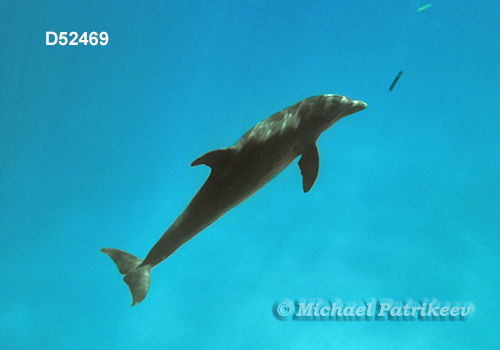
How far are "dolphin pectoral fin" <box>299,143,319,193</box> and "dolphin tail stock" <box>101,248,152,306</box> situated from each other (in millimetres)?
4154

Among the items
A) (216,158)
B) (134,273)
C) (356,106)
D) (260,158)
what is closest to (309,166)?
(260,158)

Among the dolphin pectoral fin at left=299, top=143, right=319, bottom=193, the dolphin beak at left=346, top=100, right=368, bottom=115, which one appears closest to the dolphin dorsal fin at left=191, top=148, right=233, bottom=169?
the dolphin pectoral fin at left=299, top=143, right=319, bottom=193

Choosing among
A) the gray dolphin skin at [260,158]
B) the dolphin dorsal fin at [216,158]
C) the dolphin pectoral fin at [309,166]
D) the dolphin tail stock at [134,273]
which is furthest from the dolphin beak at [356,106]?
the dolphin tail stock at [134,273]

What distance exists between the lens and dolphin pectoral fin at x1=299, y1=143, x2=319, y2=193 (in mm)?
7219

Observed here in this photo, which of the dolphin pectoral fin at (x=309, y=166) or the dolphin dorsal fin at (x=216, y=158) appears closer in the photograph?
the dolphin dorsal fin at (x=216, y=158)

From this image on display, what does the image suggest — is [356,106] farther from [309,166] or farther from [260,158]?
[260,158]

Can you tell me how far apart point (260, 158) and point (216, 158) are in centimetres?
86

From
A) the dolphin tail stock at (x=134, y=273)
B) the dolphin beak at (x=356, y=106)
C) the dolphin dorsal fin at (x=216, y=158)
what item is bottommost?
the dolphin tail stock at (x=134, y=273)

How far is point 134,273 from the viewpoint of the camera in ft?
27.8

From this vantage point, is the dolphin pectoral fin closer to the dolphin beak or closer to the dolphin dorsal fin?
the dolphin beak

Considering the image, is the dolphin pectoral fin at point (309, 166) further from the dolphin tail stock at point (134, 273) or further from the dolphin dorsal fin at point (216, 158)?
the dolphin tail stock at point (134, 273)

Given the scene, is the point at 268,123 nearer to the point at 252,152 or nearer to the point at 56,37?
the point at 252,152

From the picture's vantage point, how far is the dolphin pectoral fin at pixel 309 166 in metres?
7.22

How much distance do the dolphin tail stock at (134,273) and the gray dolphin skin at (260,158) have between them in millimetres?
1299
